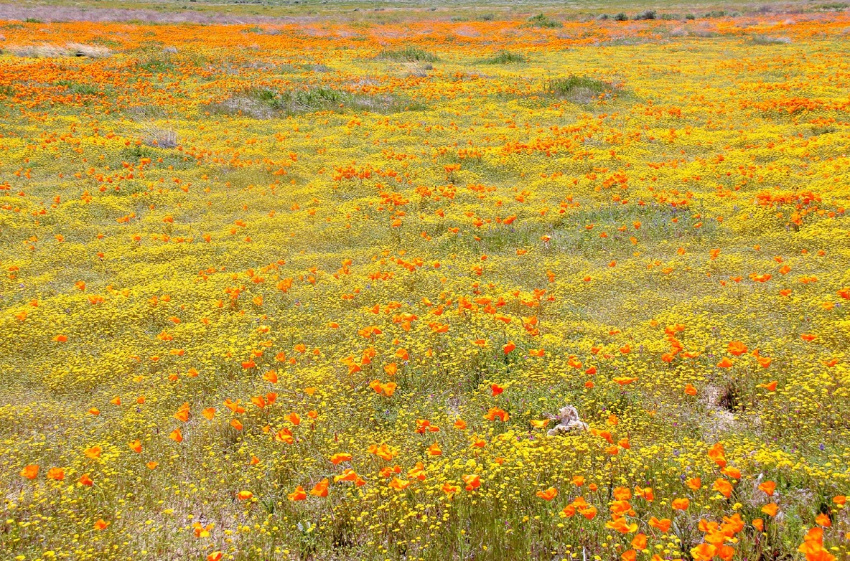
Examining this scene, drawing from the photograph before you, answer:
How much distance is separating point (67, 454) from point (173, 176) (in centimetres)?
1026

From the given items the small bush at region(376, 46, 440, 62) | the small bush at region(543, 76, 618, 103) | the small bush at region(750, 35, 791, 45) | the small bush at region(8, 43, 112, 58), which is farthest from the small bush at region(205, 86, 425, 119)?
the small bush at region(750, 35, 791, 45)

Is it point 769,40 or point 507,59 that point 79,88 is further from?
point 769,40

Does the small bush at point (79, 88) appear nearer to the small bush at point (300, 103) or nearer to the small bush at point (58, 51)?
the small bush at point (300, 103)

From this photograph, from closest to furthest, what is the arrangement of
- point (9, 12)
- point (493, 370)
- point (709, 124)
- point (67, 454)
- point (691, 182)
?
point (67, 454)
point (493, 370)
point (691, 182)
point (709, 124)
point (9, 12)

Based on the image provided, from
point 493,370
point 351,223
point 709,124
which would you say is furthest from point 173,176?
point 709,124

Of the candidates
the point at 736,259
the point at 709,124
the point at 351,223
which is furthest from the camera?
the point at 709,124

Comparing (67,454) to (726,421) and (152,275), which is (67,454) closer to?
(152,275)

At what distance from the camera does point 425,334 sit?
253 inches

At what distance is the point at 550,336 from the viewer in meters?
6.23

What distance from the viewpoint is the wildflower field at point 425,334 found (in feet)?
12.7

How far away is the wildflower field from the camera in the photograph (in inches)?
152

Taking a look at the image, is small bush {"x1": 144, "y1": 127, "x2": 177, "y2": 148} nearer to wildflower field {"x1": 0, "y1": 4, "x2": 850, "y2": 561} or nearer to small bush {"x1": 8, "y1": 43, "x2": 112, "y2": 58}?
wildflower field {"x1": 0, "y1": 4, "x2": 850, "y2": 561}

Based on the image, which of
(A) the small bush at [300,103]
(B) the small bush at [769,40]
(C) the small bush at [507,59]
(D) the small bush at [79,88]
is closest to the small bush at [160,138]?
(A) the small bush at [300,103]

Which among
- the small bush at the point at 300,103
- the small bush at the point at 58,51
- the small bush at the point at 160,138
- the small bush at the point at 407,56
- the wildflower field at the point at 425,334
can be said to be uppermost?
the small bush at the point at 58,51
